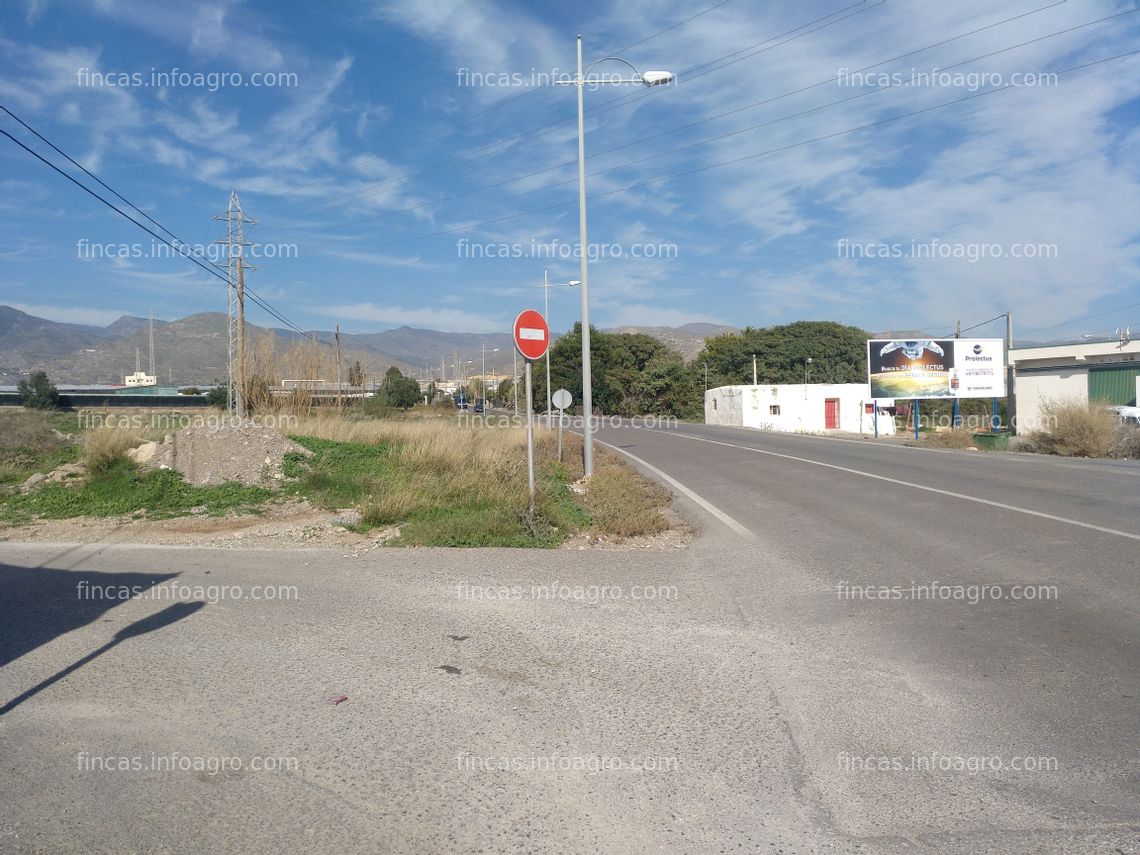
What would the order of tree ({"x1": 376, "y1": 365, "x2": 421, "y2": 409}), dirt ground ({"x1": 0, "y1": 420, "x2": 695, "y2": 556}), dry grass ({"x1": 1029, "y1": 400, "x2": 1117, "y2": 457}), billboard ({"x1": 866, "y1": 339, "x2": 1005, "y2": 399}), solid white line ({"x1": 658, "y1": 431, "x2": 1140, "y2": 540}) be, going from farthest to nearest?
tree ({"x1": 376, "y1": 365, "x2": 421, "y2": 409})
billboard ({"x1": 866, "y1": 339, "x2": 1005, "y2": 399})
dry grass ({"x1": 1029, "y1": 400, "x2": 1117, "y2": 457})
dirt ground ({"x1": 0, "y1": 420, "x2": 695, "y2": 556})
solid white line ({"x1": 658, "y1": 431, "x2": 1140, "y2": 540})

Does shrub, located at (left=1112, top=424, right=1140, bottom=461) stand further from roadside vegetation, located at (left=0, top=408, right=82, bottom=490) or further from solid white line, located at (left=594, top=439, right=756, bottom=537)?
roadside vegetation, located at (left=0, top=408, right=82, bottom=490)

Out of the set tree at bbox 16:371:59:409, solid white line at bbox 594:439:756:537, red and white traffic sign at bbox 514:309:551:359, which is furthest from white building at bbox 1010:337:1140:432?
tree at bbox 16:371:59:409

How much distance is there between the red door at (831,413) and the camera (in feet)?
185

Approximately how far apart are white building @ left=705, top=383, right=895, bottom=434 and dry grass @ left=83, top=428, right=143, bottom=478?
45133 millimetres

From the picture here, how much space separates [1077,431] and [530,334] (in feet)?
67.5

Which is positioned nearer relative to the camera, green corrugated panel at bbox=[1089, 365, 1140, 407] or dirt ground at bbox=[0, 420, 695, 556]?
dirt ground at bbox=[0, 420, 695, 556]

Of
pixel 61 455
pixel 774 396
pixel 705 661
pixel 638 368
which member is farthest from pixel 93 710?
pixel 638 368

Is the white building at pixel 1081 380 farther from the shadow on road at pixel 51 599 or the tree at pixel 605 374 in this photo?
the shadow on road at pixel 51 599

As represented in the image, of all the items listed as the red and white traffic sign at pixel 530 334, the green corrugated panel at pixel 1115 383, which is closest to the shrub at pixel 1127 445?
the green corrugated panel at pixel 1115 383

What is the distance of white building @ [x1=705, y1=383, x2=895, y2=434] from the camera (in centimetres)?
5553

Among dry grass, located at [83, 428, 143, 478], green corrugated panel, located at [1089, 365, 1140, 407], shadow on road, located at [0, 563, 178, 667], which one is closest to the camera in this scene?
shadow on road, located at [0, 563, 178, 667]

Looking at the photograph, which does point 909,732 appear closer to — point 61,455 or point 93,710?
point 93,710

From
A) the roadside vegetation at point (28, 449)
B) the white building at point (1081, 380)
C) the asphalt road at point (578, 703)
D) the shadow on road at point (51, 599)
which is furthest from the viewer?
the white building at point (1081, 380)

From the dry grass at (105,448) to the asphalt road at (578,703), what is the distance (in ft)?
17.3
